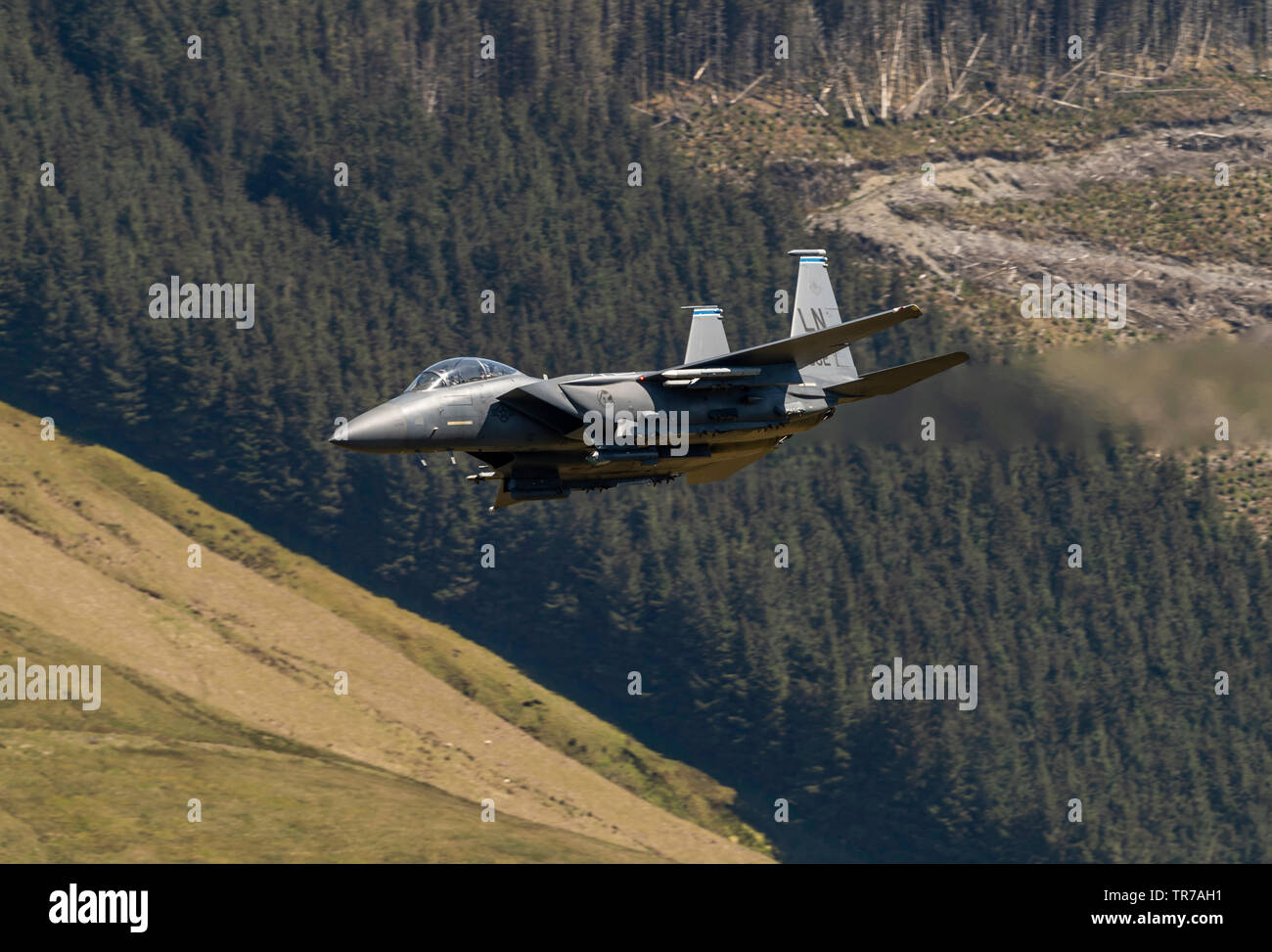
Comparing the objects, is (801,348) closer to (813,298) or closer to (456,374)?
(813,298)

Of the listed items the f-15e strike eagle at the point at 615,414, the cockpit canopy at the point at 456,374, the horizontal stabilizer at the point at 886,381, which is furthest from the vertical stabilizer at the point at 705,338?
the cockpit canopy at the point at 456,374

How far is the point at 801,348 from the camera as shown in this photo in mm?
39688

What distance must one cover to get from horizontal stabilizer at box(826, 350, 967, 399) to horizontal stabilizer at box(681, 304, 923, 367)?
1.66 meters

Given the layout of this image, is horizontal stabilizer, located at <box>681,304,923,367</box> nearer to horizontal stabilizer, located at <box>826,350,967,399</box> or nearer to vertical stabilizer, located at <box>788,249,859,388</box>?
horizontal stabilizer, located at <box>826,350,967,399</box>

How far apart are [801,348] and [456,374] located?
9.32 m

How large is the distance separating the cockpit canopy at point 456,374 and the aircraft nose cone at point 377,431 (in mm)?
1380

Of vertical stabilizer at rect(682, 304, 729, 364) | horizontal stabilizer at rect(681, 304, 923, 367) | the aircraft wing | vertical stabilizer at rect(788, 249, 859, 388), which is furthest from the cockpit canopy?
vertical stabilizer at rect(788, 249, 859, 388)

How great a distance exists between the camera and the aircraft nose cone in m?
36.6

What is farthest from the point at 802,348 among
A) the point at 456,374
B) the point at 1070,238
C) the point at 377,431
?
the point at 1070,238

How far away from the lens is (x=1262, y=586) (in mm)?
114438

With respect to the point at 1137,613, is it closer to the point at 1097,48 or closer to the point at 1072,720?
the point at 1072,720

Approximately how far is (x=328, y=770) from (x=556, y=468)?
147 feet

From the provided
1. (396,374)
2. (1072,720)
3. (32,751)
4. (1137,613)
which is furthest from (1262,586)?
(32,751)

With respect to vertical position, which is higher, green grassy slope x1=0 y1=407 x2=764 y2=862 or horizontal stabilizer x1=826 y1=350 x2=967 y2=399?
horizontal stabilizer x1=826 y1=350 x2=967 y2=399
